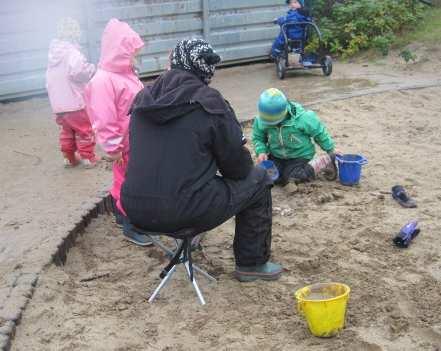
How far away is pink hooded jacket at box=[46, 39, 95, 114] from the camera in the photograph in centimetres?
590

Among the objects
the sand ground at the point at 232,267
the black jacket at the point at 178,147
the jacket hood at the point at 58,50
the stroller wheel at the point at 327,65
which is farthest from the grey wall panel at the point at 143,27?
the black jacket at the point at 178,147

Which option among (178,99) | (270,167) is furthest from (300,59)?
(178,99)

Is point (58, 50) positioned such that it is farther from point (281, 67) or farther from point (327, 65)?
point (327, 65)

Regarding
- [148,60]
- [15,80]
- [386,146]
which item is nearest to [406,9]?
[148,60]

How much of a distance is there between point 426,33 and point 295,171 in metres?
6.39

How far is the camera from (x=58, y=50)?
5973mm

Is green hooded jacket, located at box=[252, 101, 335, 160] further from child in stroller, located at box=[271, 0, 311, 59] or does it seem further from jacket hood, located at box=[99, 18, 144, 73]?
child in stroller, located at box=[271, 0, 311, 59]

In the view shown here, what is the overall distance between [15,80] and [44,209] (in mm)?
4443

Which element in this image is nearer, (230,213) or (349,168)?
(230,213)

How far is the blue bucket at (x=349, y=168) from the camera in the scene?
5.35 metres

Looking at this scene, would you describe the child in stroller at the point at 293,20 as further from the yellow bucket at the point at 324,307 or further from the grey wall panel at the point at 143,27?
the yellow bucket at the point at 324,307

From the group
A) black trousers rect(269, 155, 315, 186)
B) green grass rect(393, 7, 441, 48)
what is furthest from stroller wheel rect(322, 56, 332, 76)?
black trousers rect(269, 155, 315, 186)

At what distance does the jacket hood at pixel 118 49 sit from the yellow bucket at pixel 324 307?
6.74ft

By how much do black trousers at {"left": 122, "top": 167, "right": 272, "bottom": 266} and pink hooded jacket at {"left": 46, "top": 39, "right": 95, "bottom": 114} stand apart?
267 cm
